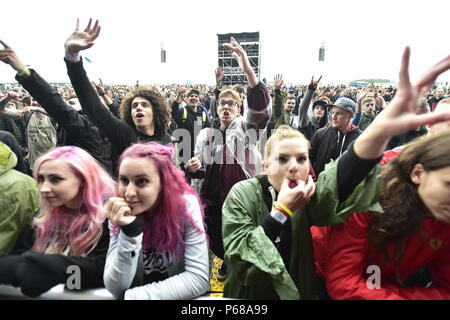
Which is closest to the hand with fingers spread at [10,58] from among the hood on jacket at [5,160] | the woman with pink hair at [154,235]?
the hood on jacket at [5,160]

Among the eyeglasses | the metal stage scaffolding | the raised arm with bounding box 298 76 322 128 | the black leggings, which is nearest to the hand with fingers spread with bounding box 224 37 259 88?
the eyeglasses

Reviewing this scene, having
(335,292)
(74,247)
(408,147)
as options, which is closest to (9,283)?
(74,247)

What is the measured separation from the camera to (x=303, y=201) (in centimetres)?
113

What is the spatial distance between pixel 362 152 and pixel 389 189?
273 millimetres

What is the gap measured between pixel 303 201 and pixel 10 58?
2254 mm

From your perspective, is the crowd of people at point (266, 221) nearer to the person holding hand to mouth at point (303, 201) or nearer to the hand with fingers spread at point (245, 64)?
the person holding hand to mouth at point (303, 201)

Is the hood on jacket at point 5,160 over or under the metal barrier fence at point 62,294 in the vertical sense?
over

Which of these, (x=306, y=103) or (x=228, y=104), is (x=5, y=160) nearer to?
(x=228, y=104)

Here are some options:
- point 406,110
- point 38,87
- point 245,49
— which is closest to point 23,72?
point 38,87

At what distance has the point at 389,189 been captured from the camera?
1.12 m

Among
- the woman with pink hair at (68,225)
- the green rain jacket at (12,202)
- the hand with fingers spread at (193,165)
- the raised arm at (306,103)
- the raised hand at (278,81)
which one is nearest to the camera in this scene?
the woman with pink hair at (68,225)

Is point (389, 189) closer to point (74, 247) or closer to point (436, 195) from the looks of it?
point (436, 195)

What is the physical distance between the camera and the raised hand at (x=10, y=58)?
1888 millimetres
